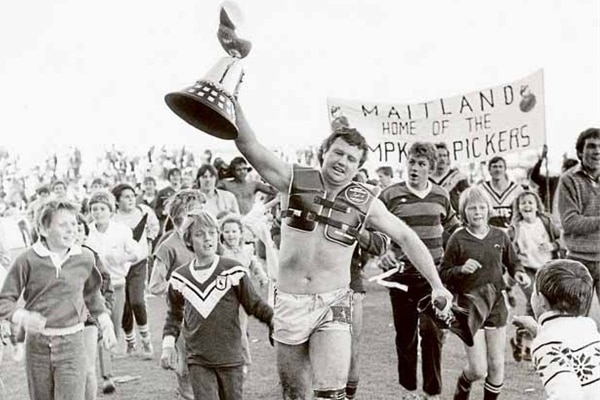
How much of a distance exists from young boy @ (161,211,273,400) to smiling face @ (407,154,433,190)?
1.76m

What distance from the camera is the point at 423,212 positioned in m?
5.93

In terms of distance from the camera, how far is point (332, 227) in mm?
4242

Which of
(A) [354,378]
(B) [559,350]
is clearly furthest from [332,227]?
(A) [354,378]

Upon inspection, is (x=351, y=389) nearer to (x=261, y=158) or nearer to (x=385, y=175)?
(x=261, y=158)

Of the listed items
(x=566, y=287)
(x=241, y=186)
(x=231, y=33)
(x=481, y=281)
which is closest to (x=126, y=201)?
(x=241, y=186)

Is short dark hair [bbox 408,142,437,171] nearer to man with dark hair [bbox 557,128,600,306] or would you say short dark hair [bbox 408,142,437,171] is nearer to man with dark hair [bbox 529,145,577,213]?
man with dark hair [bbox 557,128,600,306]

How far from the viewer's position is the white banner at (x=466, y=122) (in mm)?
10352

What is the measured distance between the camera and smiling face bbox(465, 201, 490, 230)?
5672 mm

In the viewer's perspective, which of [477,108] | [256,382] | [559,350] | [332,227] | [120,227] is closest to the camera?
[559,350]

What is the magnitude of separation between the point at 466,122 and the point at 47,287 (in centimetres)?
735

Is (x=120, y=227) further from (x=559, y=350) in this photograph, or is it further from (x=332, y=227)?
(x=559, y=350)

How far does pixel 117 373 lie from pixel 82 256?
2.85m

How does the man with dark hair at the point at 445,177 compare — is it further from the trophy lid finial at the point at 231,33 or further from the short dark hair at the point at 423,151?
the trophy lid finial at the point at 231,33

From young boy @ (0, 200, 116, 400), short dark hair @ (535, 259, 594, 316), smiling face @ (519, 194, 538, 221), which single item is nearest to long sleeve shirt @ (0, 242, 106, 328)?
young boy @ (0, 200, 116, 400)
